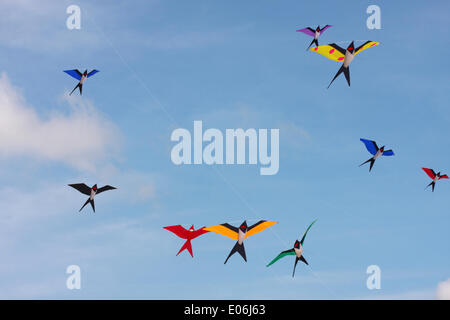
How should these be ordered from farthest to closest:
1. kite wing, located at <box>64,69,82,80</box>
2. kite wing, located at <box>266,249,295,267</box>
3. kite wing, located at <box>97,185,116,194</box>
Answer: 1. kite wing, located at <box>64,69,82,80</box>
2. kite wing, located at <box>97,185,116,194</box>
3. kite wing, located at <box>266,249,295,267</box>

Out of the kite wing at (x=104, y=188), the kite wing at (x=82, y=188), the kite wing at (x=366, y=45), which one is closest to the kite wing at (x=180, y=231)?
the kite wing at (x=104, y=188)

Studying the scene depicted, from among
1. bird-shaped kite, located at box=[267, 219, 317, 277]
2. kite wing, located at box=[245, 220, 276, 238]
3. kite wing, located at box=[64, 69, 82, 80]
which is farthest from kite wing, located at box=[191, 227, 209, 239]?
kite wing, located at box=[64, 69, 82, 80]

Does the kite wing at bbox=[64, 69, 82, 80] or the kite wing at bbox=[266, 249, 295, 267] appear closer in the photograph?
the kite wing at bbox=[266, 249, 295, 267]

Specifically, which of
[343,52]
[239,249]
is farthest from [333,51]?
[239,249]

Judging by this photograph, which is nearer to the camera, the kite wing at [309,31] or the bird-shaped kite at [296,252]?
the bird-shaped kite at [296,252]

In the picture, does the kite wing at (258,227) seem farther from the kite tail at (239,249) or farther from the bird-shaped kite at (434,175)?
the bird-shaped kite at (434,175)

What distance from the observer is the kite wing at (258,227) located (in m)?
24.8

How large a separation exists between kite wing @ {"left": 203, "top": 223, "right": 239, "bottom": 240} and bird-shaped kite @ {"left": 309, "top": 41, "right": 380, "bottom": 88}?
336 inches

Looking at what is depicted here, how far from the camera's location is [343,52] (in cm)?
2756

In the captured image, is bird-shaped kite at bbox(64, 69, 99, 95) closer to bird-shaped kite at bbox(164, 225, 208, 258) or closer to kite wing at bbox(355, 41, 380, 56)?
bird-shaped kite at bbox(164, 225, 208, 258)

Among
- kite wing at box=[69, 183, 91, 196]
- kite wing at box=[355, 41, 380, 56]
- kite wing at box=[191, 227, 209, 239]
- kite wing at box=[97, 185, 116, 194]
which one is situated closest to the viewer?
kite wing at box=[191, 227, 209, 239]

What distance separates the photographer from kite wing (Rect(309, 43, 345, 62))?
27.6 m
